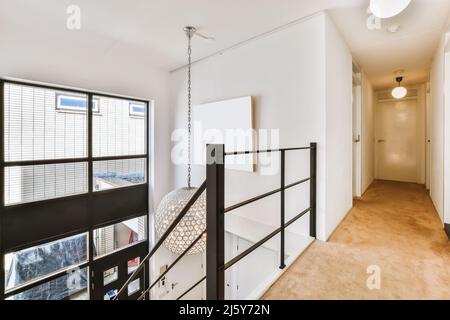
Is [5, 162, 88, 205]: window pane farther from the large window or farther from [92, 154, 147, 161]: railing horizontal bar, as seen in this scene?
[92, 154, 147, 161]: railing horizontal bar

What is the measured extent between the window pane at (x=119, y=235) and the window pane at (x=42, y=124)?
1211 millimetres

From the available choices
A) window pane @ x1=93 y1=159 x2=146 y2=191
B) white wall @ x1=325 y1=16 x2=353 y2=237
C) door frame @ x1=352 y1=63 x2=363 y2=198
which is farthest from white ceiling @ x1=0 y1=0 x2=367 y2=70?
door frame @ x1=352 y1=63 x2=363 y2=198

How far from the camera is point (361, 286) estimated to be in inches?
57.8

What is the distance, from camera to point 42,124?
2725 millimetres

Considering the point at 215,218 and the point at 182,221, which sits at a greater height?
the point at 215,218

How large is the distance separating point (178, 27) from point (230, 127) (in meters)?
1.33

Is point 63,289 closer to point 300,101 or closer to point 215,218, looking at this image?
point 215,218

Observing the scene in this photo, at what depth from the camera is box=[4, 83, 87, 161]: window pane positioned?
8.21 ft

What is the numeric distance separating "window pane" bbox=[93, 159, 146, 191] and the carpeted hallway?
9.35 ft

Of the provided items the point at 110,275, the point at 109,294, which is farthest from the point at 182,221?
the point at 109,294

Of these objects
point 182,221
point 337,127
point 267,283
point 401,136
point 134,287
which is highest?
point 401,136

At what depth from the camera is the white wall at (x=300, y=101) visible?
2.19 m

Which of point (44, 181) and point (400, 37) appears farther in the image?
point (44, 181)

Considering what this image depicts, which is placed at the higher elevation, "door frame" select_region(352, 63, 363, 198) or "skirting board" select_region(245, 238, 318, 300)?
"door frame" select_region(352, 63, 363, 198)
